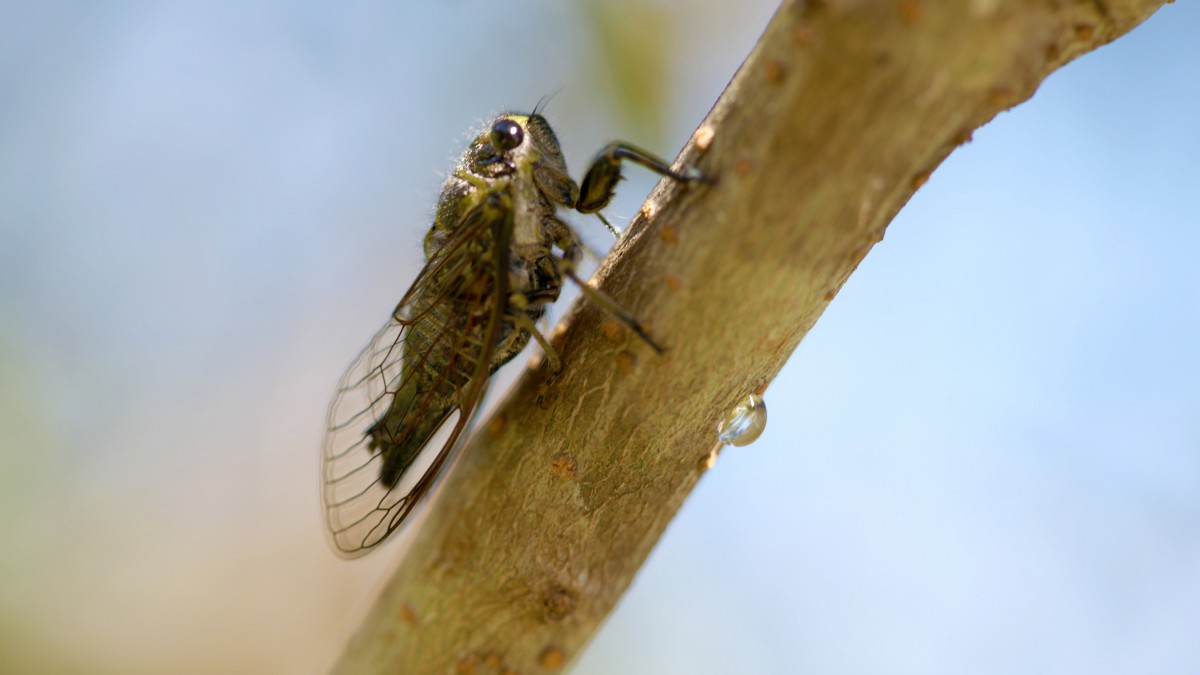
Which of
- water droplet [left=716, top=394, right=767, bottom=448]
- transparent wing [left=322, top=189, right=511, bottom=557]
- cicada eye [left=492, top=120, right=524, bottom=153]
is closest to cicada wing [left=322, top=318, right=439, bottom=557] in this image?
transparent wing [left=322, top=189, right=511, bottom=557]

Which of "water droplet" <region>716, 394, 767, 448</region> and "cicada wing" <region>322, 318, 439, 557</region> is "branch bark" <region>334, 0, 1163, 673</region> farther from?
"cicada wing" <region>322, 318, 439, 557</region>

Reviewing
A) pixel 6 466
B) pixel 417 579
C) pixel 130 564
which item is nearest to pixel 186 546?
pixel 130 564

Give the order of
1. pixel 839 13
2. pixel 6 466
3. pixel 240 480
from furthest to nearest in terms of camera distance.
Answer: pixel 240 480
pixel 6 466
pixel 839 13

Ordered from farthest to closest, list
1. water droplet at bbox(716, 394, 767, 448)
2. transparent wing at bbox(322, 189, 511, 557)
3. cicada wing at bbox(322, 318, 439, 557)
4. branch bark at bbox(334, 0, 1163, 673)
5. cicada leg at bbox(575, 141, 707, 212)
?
cicada wing at bbox(322, 318, 439, 557) → transparent wing at bbox(322, 189, 511, 557) → cicada leg at bbox(575, 141, 707, 212) → water droplet at bbox(716, 394, 767, 448) → branch bark at bbox(334, 0, 1163, 673)

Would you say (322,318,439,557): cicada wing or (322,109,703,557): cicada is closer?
(322,109,703,557): cicada

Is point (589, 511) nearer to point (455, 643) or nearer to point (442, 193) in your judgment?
point (455, 643)

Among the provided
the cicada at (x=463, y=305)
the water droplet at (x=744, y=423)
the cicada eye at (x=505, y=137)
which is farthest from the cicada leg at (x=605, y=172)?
the water droplet at (x=744, y=423)
